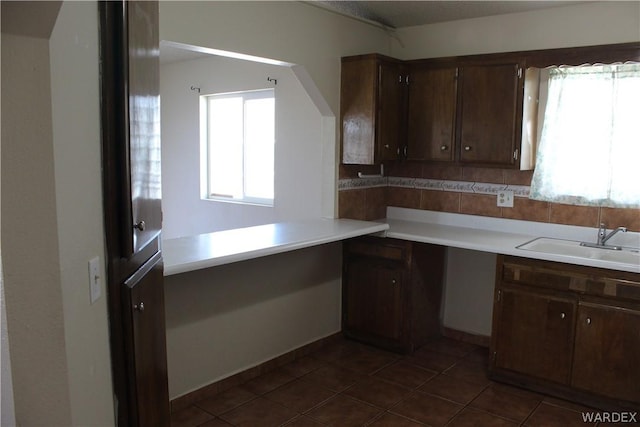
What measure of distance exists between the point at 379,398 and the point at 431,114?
1.90 meters

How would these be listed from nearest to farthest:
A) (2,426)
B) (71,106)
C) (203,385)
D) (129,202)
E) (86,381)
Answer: (2,426) → (71,106) → (86,381) → (129,202) → (203,385)

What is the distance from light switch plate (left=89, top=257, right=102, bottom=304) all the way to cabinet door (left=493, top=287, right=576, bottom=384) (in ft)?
8.05

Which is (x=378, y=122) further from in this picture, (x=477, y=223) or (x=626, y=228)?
(x=626, y=228)

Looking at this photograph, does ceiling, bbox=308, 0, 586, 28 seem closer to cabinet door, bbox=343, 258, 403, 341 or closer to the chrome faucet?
the chrome faucet

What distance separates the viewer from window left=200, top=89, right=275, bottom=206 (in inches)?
191

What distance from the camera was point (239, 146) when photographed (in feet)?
16.8

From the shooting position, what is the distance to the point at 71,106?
4.06ft

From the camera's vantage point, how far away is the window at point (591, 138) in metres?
3.14

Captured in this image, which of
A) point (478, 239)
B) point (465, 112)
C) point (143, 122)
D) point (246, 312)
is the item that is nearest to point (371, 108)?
point (465, 112)

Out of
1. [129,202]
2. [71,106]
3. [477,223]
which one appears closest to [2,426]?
→ [129,202]

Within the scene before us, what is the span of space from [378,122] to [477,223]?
104 cm

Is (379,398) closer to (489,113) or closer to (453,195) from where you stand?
(453,195)

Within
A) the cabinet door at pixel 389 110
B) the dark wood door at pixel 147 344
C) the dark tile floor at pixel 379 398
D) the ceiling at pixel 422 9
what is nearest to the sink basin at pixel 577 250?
the dark tile floor at pixel 379 398

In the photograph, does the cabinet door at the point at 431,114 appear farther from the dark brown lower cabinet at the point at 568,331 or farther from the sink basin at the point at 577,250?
the dark brown lower cabinet at the point at 568,331
